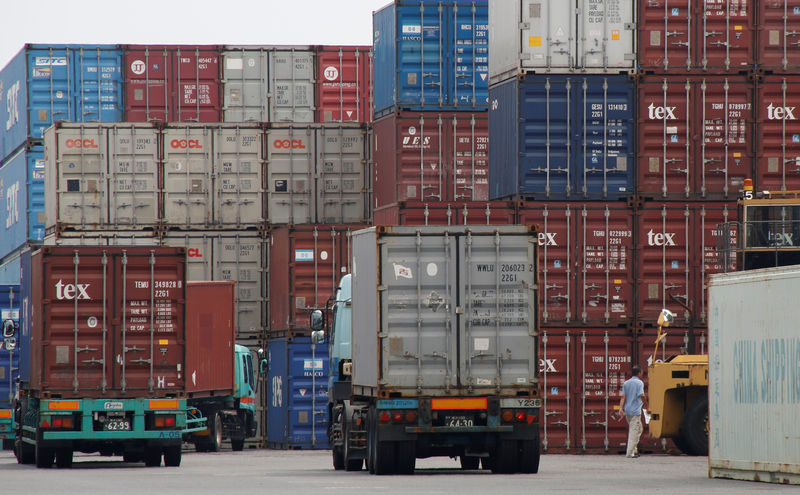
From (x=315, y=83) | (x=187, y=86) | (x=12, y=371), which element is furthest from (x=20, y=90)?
(x=12, y=371)

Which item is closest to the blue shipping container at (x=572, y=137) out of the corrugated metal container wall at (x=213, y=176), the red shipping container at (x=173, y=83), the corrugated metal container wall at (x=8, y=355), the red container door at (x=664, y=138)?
the red container door at (x=664, y=138)

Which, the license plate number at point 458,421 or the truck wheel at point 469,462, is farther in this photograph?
the truck wheel at point 469,462

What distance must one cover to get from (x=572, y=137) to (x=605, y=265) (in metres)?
2.40

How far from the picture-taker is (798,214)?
26.2 m

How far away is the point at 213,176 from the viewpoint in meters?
39.1

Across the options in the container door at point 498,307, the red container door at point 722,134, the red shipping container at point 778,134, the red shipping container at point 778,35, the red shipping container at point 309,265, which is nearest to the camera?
the container door at point 498,307

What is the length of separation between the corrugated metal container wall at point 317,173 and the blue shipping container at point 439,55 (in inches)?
145

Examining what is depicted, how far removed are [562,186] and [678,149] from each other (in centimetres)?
225

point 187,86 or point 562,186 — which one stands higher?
point 187,86

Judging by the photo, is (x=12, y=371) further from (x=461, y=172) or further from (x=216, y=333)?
(x=461, y=172)

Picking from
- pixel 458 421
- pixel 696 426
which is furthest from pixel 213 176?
pixel 458 421

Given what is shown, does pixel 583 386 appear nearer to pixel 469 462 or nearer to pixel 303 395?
pixel 469 462

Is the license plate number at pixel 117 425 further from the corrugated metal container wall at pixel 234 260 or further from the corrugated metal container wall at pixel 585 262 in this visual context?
the corrugated metal container wall at pixel 234 260

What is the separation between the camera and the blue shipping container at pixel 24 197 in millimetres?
45747
